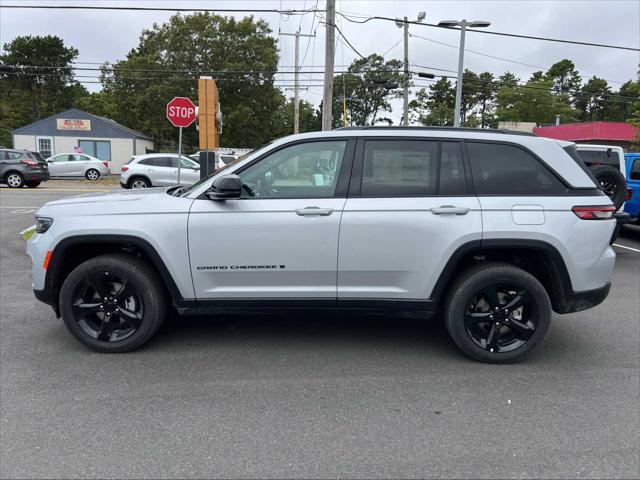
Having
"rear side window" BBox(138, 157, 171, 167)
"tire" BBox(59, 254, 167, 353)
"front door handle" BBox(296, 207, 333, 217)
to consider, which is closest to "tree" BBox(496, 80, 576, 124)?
"rear side window" BBox(138, 157, 171, 167)

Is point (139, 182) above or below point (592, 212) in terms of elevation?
below

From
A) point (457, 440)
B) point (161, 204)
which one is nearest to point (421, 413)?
point (457, 440)

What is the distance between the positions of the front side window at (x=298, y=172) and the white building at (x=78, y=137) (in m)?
36.5

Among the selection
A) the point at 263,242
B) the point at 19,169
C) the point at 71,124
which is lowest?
the point at 263,242

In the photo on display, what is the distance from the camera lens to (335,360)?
12.5 feet

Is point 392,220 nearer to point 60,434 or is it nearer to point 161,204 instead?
point 161,204

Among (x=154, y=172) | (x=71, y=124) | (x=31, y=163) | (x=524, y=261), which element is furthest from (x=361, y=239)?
(x=71, y=124)

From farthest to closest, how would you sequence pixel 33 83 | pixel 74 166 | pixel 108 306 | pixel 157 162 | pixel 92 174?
pixel 33 83, pixel 92 174, pixel 74 166, pixel 157 162, pixel 108 306

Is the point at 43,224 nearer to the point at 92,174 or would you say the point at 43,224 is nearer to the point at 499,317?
the point at 499,317

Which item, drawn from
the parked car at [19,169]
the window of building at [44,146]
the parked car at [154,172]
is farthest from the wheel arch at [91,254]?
the window of building at [44,146]

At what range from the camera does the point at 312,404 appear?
3.14 meters

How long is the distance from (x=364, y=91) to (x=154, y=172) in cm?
5447

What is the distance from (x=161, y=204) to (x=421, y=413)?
2.48 m

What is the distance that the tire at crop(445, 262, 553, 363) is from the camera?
3.66 metres
